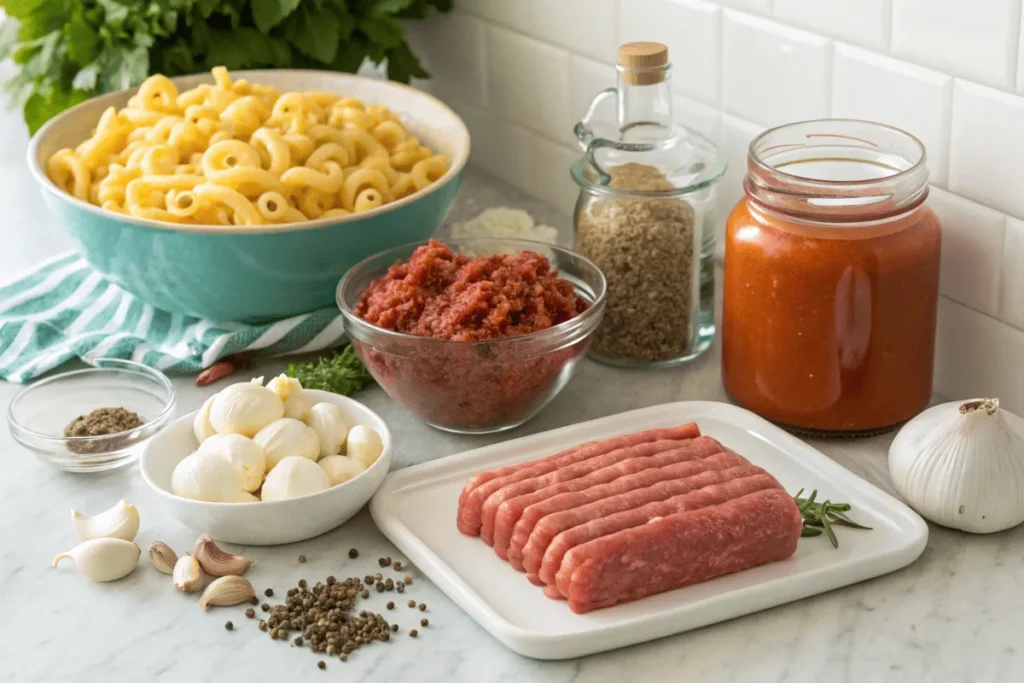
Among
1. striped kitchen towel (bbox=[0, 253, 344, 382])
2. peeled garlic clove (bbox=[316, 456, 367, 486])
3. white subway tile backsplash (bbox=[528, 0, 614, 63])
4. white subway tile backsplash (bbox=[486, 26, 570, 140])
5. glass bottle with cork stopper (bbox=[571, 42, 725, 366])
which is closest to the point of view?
peeled garlic clove (bbox=[316, 456, 367, 486])

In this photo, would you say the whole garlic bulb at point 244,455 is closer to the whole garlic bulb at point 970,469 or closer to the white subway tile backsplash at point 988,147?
the whole garlic bulb at point 970,469

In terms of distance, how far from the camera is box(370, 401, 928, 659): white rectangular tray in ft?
3.78

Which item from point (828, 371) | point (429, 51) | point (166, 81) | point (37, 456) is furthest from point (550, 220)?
point (37, 456)

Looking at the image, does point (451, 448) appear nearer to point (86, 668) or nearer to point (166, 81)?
point (86, 668)

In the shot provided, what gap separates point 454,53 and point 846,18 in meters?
0.86

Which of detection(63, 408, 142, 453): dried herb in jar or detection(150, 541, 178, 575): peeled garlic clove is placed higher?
detection(63, 408, 142, 453): dried herb in jar

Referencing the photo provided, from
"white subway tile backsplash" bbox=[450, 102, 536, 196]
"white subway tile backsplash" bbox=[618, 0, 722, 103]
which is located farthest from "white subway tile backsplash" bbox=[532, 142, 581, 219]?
"white subway tile backsplash" bbox=[618, 0, 722, 103]

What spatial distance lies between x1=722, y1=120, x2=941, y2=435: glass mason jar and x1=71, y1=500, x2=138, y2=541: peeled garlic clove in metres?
0.66

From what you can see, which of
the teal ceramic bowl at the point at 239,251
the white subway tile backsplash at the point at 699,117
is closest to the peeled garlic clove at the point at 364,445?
the teal ceramic bowl at the point at 239,251

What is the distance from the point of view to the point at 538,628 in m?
1.16

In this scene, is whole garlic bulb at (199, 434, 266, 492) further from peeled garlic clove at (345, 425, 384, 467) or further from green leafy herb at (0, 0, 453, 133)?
A: green leafy herb at (0, 0, 453, 133)

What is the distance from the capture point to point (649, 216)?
1.56 metres

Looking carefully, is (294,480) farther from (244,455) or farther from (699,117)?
(699,117)

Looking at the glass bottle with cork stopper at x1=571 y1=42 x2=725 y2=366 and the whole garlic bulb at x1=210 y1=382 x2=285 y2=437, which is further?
the glass bottle with cork stopper at x1=571 y1=42 x2=725 y2=366
